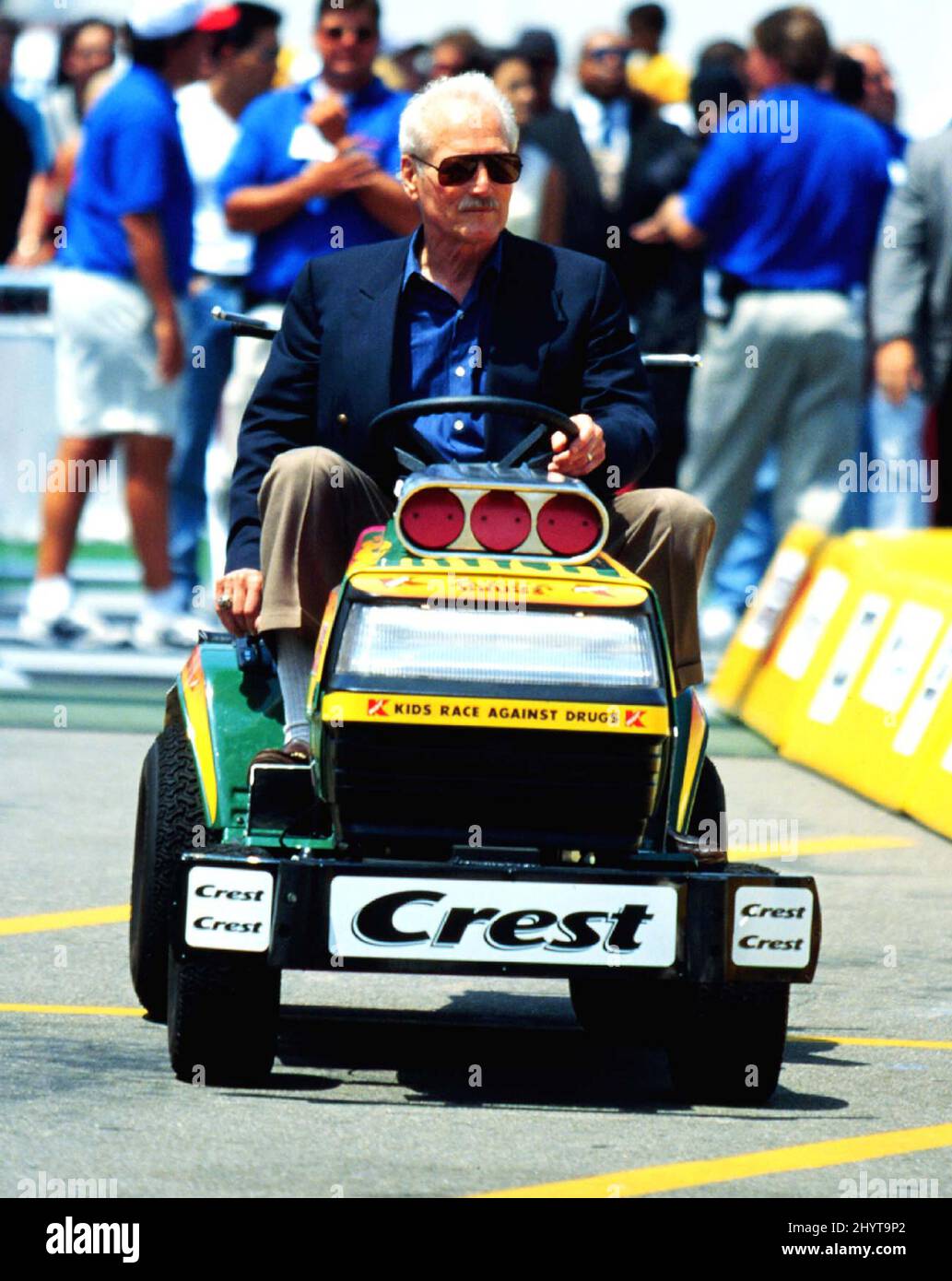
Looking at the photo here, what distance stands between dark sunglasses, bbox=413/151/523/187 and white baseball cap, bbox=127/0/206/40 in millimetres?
6650

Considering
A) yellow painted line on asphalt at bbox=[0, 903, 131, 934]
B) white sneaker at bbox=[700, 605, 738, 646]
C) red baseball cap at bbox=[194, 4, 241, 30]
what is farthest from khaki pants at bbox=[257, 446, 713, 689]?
white sneaker at bbox=[700, 605, 738, 646]

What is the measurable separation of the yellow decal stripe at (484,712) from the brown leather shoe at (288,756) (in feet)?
1.17

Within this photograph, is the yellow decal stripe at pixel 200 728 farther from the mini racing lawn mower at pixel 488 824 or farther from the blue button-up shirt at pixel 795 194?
the blue button-up shirt at pixel 795 194

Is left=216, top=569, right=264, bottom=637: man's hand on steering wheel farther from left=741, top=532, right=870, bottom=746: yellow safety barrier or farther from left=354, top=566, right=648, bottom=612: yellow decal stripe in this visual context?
left=741, top=532, right=870, bottom=746: yellow safety barrier

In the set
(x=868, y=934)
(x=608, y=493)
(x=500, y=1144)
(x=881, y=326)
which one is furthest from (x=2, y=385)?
(x=500, y=1144)

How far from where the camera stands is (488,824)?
18.4ft

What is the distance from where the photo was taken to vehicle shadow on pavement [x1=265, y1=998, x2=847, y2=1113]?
19.4ft

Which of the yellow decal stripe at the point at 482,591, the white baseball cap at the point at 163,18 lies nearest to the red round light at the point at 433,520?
the yellow decal stripe at the point at 482,591

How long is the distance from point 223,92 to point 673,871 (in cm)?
874

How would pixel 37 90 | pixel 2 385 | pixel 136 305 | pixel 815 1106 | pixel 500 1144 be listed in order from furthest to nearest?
pixel 37 90, pixel 2 385, pixel 136 305, pixel 815 1106, pixel 500 1144

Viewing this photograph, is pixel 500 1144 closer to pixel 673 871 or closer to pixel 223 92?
pixel 673 871

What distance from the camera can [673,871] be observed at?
5637 millimetres

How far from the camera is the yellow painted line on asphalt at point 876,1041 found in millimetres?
6566

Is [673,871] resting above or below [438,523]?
below
